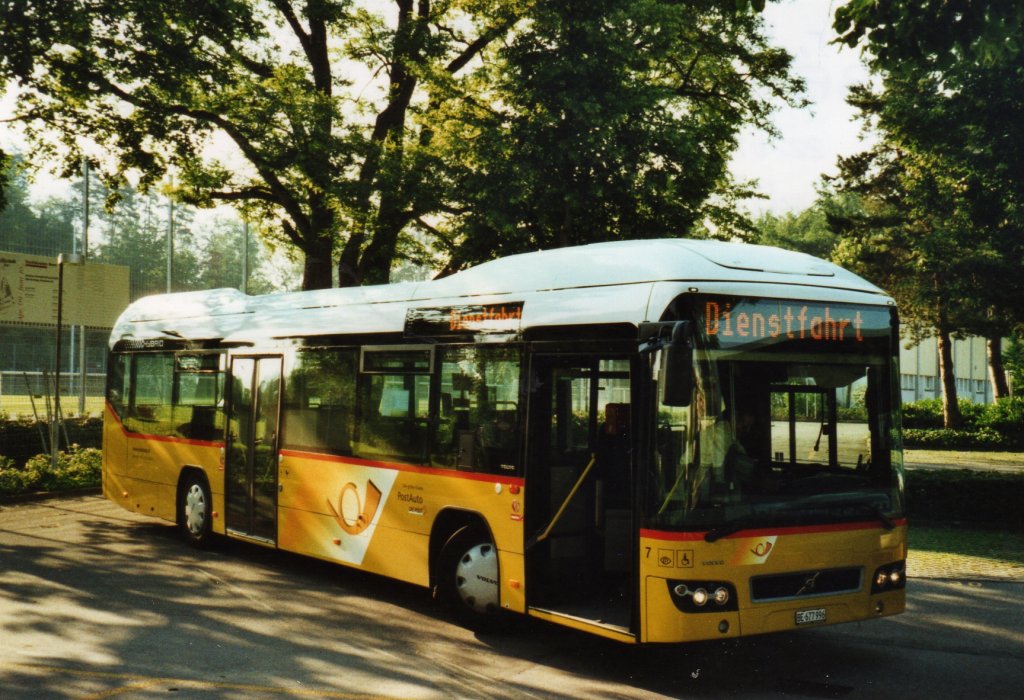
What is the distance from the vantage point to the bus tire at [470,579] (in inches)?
349

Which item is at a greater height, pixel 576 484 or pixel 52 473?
pixel 576 484

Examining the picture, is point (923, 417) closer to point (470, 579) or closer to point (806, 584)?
point (470, 579)

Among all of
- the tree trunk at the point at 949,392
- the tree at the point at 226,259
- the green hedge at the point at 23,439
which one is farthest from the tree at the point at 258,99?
the tree at the point at 226,259

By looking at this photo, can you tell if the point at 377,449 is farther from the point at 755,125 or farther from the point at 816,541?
the point at 755,125

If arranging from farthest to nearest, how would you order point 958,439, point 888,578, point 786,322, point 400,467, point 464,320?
1. point 958,439
2. point 400,467
3. point 464,320
4. point 888,578
5. point 786,322

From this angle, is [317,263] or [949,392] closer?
[317,263]

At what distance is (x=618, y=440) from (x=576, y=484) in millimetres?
480

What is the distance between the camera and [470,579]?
905cm

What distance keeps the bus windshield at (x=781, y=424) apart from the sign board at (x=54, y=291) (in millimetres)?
19549

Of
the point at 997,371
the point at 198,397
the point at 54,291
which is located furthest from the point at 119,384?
the point at 997,371

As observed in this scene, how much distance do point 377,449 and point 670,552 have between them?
4.01 metres

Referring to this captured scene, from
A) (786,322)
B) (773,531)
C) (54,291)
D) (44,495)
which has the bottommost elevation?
(44,495)

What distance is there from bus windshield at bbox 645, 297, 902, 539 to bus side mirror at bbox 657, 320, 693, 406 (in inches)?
10.2

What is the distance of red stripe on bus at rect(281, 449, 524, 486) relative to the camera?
8.73m
